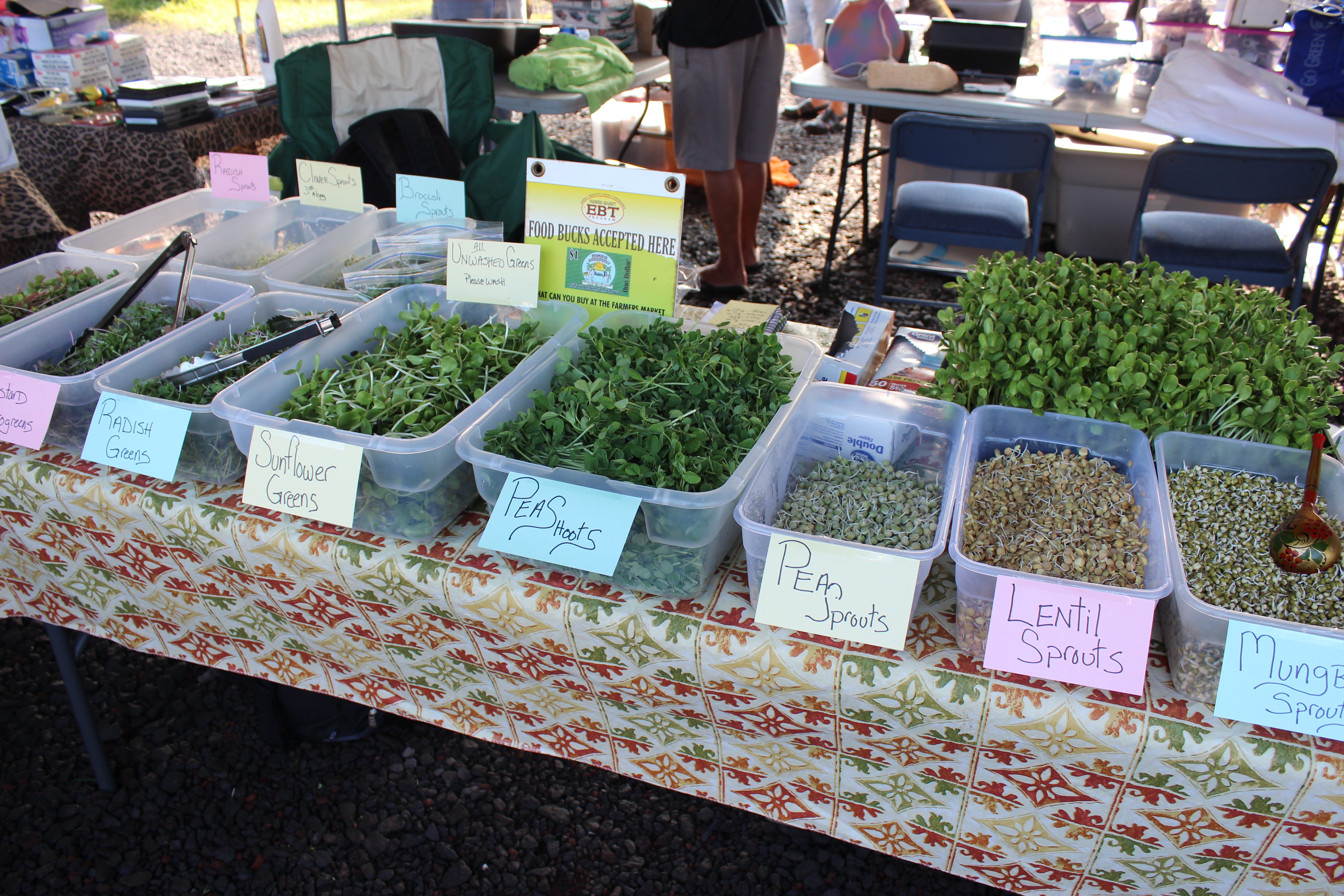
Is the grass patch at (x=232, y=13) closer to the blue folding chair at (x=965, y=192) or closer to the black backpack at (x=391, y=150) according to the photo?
the blue folding chair at (x=965, y=192)

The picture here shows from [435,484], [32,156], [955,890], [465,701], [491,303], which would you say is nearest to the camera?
[435,484]

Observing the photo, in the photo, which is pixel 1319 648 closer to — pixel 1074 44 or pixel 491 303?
pixel 491 303

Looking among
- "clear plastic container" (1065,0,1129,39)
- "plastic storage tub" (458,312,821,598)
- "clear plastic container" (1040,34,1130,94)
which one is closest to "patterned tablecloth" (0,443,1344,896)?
"plastic storage tub" (458,312,821,598)

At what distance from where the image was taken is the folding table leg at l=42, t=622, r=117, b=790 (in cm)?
146

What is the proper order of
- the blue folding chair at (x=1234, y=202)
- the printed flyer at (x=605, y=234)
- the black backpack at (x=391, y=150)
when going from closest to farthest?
1. the printed flyer at (x=605, y=234)
2. the black backpack at (x=391, y=150)
3. the blue folding chair at (x=1234, y=202)

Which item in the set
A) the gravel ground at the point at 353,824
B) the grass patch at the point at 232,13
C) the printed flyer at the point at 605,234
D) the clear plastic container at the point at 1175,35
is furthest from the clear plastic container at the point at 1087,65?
the grass patch at the point at 232,13

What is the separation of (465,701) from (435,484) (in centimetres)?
36

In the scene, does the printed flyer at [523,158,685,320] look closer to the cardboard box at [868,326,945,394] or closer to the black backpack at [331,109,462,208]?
the cardboard box at [868,326,945,394]

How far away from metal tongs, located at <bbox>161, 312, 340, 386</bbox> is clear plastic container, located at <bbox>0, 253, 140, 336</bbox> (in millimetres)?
361

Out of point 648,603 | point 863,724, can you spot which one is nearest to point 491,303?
point 648,603

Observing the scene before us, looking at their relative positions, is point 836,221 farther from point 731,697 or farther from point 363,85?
point 731,697

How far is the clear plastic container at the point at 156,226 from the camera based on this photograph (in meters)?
1.66

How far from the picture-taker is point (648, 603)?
38.4 inches

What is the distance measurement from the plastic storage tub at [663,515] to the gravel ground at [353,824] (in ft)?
2.80
